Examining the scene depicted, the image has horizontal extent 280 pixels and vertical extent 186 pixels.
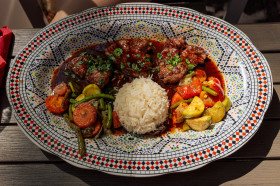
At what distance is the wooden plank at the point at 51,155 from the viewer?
296 centimetres

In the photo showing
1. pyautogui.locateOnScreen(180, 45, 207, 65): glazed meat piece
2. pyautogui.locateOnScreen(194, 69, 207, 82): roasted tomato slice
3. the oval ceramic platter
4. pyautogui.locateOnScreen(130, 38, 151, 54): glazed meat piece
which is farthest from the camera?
pyautogui.locateOnScreen(130, 38, 151, 54): glazed meat piece

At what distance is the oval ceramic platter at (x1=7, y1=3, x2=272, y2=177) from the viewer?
109 inches

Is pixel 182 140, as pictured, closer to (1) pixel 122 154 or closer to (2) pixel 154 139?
(2) pixel 154 139

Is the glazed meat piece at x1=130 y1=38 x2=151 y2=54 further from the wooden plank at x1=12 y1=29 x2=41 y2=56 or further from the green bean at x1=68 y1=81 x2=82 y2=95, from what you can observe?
the wooden plank at x1=12 y1=29 x2=41 y2=56

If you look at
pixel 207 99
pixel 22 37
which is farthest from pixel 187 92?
pixel 22 37

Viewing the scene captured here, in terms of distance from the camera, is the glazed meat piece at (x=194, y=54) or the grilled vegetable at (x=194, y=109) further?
the glazed meat piece at (x=194, y=54)

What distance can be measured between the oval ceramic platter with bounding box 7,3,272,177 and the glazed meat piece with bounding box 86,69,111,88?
1.82 ft

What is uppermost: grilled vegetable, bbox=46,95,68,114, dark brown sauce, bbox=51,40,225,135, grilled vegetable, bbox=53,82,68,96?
dark brown sauce, bbox=51,40,225,135

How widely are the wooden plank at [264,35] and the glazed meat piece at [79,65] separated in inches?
97.4

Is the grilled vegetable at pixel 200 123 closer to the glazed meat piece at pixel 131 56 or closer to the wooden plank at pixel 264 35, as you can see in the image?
the glazed meat piece at pixel 131 56

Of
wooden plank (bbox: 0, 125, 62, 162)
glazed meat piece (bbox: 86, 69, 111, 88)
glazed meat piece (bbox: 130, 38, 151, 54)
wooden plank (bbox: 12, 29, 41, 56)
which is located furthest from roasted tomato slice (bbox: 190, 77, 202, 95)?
wooden plank (bbox: 12, 29, 41, 56)

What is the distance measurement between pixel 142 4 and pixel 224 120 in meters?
2.07

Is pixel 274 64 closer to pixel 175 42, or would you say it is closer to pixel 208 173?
pixel 175 42

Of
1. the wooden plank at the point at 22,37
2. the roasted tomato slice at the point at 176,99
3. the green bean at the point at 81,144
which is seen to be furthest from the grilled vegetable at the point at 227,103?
the wooden plank at the point at 22,37
